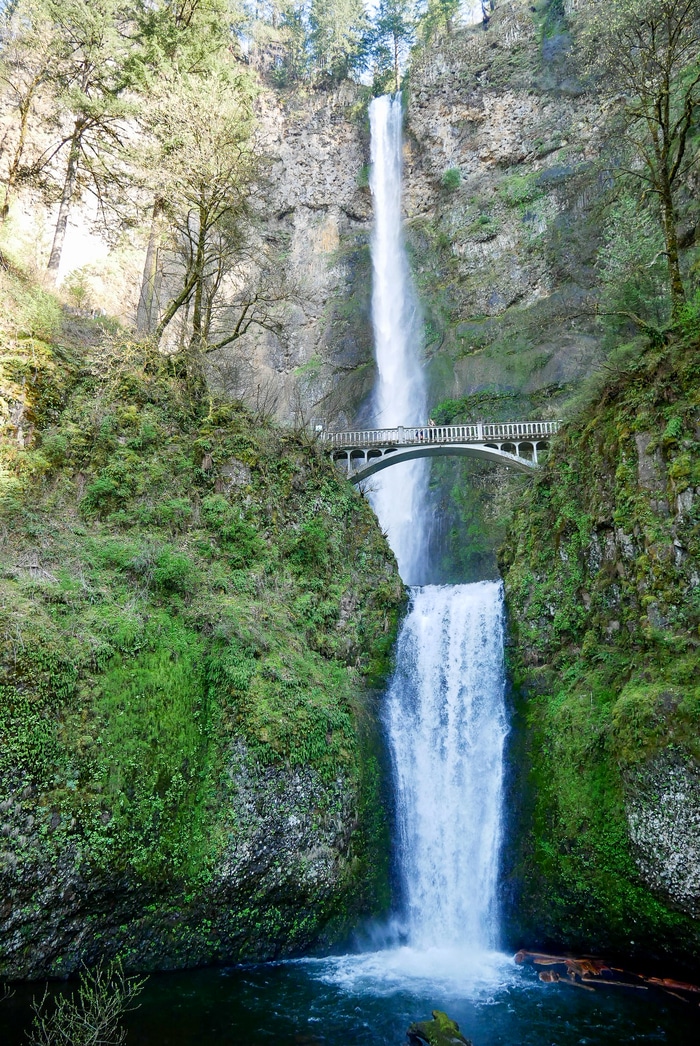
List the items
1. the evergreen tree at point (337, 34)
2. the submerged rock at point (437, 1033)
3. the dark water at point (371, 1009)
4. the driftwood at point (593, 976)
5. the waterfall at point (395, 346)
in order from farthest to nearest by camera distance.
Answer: the evergreen tree at point (337, 34)
the waterfall at point (395, 346)
the driftwood at point (593, 976)
the dark water at point (371, 1009)
the submerged rock at point (437, 1033)

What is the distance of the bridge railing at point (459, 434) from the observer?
23.0 metres

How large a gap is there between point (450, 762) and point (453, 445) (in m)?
13.5

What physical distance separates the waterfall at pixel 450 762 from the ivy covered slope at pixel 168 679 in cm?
70

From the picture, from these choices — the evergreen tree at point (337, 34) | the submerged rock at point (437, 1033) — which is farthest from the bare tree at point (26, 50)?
the evergreen tree at point (337, 34)

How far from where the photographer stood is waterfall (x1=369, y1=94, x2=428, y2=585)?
27.8 metres

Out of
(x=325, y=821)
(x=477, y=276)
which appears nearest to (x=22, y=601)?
(x=325, y=821)

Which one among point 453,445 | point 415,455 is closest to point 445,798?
point 453,445

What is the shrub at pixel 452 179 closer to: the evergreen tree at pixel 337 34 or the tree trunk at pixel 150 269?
the evergreen tree at pixel 337 34

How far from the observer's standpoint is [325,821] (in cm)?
1040

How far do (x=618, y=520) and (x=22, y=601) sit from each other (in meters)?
10.1

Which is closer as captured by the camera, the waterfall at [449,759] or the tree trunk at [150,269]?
the waterfall at [449,759]

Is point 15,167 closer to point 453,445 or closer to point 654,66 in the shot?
point 654,66

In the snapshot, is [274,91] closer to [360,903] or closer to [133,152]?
[133,152]

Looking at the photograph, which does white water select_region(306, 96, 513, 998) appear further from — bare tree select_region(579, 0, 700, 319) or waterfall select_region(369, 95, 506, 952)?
bare tree select_region(579, 0, 700, 319)
